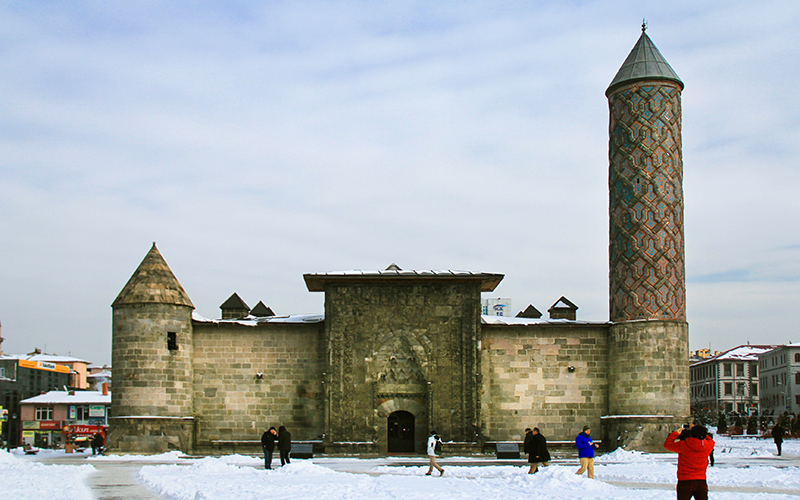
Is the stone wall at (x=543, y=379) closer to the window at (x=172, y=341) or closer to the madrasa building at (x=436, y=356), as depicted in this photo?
the madrasa building at (x=436, y=356)

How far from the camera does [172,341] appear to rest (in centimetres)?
2758

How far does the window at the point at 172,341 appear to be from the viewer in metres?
27.5

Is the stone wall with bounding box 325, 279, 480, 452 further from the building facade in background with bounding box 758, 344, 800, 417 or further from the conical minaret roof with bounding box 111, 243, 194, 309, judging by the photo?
the building facade in background with bounding box 758, 344, 800, 417

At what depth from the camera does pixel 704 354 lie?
122 metres

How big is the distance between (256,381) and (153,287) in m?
4.78

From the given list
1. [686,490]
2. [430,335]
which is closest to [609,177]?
[430,335]

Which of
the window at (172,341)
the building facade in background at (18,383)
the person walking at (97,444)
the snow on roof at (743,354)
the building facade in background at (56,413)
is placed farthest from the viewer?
the snow on roof at (743,354)

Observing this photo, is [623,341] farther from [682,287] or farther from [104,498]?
[104,498]

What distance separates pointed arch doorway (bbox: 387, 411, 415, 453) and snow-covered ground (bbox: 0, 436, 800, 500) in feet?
16.6

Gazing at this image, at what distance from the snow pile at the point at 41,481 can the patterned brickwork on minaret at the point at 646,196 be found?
18.2 m

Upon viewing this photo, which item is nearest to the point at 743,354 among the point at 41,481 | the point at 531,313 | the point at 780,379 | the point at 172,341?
the point at 780,379

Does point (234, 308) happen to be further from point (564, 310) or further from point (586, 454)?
point (586, 454)

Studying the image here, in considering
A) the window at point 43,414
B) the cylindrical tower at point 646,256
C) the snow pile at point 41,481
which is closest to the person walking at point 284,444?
the snow pile at point 41,481

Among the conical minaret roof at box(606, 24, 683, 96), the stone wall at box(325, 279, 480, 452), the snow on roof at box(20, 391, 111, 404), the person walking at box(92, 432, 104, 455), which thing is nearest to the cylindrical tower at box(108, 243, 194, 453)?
the person walking at box(92, 432, 104, 455)
